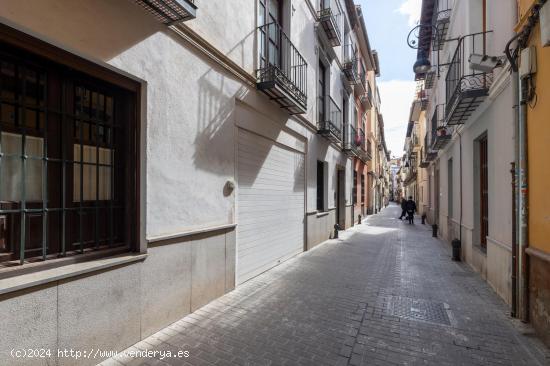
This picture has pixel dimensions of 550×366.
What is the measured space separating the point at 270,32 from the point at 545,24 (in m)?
5.16

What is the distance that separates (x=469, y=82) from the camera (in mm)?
6250

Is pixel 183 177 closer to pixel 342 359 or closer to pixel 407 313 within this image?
pixel 342 359

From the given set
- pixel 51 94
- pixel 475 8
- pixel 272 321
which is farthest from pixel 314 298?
Answer: pixel 475 8

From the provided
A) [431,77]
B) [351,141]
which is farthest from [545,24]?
[431,77]

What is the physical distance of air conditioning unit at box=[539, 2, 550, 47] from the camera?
10.8 feet

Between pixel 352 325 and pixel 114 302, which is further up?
pixel 114 302

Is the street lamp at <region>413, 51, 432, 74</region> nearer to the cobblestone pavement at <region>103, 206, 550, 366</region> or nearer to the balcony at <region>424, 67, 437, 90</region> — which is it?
the cobblestone pavement at <region>103, 206, 550, 366</region>

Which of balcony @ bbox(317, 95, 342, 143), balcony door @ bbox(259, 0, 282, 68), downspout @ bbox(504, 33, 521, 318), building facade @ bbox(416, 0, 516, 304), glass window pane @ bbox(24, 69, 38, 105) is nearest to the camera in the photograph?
glass window pane @ bbox(24, 69, 38, 105)

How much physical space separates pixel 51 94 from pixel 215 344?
3.20 m

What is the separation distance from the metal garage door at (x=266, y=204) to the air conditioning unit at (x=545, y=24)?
4407 mm

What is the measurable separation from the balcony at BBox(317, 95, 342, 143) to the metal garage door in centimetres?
185

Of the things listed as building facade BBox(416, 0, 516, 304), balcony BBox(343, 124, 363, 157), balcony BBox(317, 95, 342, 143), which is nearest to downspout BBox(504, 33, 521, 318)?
building facade BBox(416, 0, 516, 304)

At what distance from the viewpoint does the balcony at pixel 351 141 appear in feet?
44.7

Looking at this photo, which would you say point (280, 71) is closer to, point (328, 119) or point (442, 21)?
point (328, 119)
